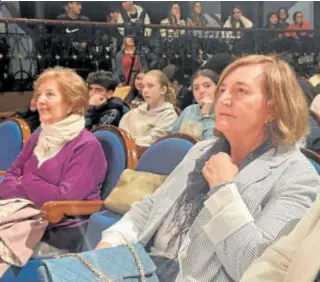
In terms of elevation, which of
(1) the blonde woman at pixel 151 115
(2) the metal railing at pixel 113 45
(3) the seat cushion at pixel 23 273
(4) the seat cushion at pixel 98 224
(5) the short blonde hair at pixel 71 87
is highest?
(2) the metal railing at pixel 113 45

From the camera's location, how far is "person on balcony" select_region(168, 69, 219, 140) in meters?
2.59

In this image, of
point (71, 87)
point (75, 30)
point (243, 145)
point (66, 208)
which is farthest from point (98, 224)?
point (75, 30)

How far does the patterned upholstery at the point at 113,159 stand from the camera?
8.06 feet

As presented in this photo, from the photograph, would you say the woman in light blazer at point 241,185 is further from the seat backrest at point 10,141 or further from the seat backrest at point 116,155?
the seat backrest at point 10,141

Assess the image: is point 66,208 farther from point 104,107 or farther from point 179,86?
point 104,107

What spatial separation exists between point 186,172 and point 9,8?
1654 millimetres

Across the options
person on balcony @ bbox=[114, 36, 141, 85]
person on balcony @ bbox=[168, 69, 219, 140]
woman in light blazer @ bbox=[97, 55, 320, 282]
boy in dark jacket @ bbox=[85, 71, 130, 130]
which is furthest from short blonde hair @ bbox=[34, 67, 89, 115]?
woman in light blazer @ bbox=[97, 55, 320, 282]

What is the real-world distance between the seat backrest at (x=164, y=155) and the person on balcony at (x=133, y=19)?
60cm

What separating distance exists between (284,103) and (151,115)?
2092 millimetres

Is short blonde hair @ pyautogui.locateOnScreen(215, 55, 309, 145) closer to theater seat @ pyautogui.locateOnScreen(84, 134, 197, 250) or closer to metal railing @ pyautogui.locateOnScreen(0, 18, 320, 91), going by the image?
metal railing @ pyautogui.locateOnScreen(0, 18, 320, 91)

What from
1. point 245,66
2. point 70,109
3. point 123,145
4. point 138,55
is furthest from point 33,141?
point 245,66

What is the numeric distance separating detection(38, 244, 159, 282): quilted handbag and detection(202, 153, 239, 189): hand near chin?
0.91 ft

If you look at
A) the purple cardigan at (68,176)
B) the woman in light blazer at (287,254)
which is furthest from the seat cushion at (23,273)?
the woman in light blazer at (287,254)

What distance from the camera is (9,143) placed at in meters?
3.26
